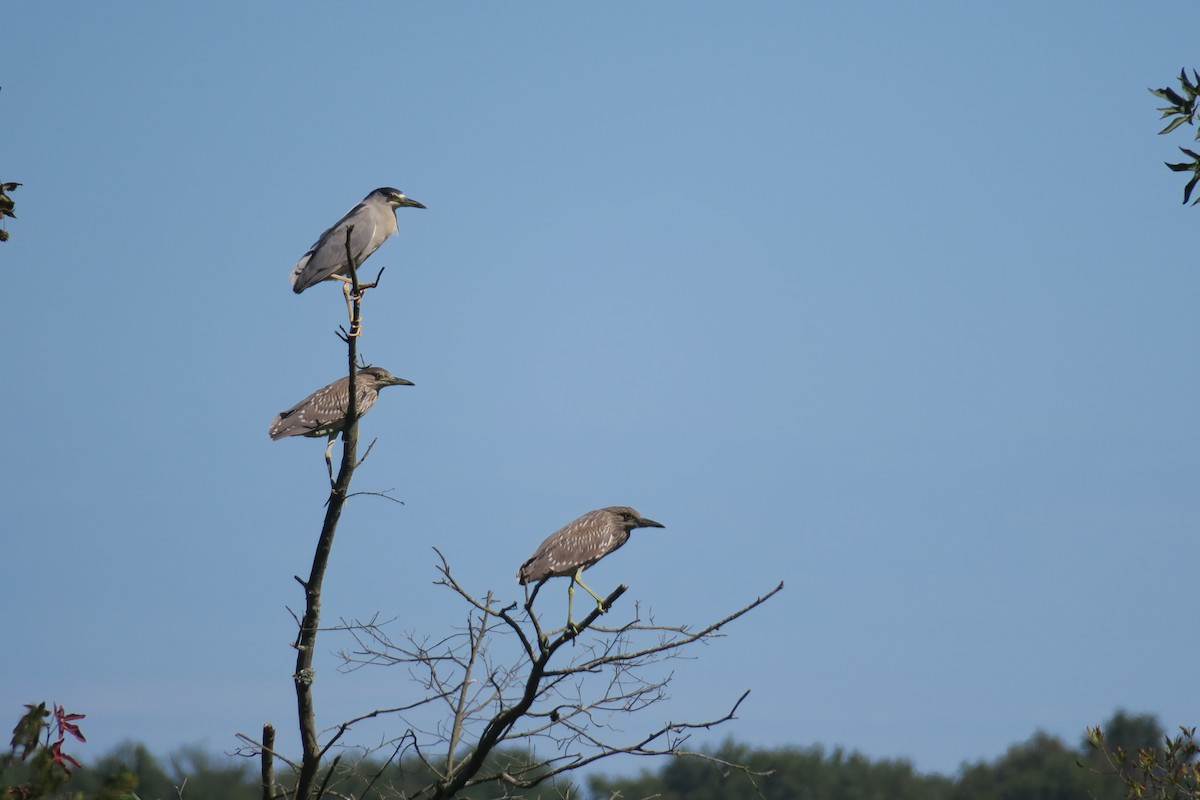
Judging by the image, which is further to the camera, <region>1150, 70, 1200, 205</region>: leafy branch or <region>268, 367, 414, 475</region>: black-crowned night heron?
<region>268, 367, 414, 475</region>: black-crowned night heron

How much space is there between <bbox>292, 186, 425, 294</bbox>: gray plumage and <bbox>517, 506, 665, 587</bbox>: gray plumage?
300cm

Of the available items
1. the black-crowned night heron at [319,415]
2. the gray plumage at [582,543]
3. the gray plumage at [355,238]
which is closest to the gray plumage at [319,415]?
the black-crowned night heron at [319,415]

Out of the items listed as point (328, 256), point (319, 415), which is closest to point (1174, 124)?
point (319, 415)

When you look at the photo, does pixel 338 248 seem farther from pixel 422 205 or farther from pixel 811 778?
pixel 811 778

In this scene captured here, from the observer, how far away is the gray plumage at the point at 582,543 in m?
8.88

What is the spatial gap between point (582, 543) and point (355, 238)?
423cm

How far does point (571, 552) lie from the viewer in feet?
29.6

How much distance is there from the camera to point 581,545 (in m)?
9.19

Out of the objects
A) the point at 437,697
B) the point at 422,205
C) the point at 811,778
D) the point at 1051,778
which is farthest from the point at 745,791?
the point at 437,697

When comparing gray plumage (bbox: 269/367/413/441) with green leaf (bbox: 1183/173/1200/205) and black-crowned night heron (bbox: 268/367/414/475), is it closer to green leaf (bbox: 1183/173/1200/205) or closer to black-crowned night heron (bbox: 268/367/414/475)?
black-crowned night heron (bbox: 268/367/414/475)

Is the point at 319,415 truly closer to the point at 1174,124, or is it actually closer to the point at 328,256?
the point at 328,256

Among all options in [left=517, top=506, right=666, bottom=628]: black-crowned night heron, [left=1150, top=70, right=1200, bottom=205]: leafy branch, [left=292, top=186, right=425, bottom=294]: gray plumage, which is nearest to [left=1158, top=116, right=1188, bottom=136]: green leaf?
[left=1150, top=70, right=1200, bottom=205]: leafy branch

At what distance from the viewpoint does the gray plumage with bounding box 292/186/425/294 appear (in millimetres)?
11602

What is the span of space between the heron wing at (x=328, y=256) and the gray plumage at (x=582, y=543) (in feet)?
11.5
